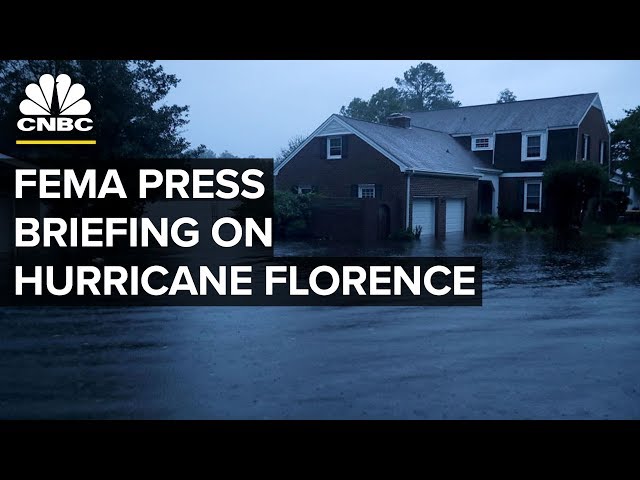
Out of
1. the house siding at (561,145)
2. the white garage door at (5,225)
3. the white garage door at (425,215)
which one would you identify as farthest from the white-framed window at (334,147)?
the white garage door at (5,225)

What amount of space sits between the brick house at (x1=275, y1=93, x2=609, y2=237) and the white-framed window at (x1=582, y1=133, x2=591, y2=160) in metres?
0.06

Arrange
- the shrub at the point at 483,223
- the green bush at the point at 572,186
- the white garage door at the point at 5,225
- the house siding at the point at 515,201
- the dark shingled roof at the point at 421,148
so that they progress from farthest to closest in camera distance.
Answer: the house siding at the point at 515,201 < the shrub at the point at 483,223 < the green bush at the point at 572,186 < the dark shingled roof at the point at 421,148 < the white garage door at the point at 5,225

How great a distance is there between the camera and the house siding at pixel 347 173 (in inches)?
1055

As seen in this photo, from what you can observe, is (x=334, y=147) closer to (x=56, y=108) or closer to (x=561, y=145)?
(x=56, y=108)

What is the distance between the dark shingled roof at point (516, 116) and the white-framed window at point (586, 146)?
61.6 inches

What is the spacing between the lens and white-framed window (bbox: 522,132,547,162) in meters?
34.1

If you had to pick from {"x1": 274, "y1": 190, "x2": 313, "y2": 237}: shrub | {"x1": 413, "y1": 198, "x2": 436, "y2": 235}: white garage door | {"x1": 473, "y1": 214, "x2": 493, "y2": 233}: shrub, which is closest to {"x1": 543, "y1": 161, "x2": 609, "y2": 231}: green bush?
{"x1": 473, "y1": 214, "x2": 493, "y2": 233}: shrub

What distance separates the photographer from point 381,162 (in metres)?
27.4

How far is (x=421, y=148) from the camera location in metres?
31.0

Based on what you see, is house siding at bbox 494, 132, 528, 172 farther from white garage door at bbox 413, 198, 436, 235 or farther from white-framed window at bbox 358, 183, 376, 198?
white-framed window at bbox 358, 183, 376, 198

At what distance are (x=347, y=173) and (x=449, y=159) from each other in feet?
21.5

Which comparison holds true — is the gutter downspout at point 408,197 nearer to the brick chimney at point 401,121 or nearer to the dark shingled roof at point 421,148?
the dark shingled roof at point 421,148

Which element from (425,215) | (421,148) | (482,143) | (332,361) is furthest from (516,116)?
(332,361)
